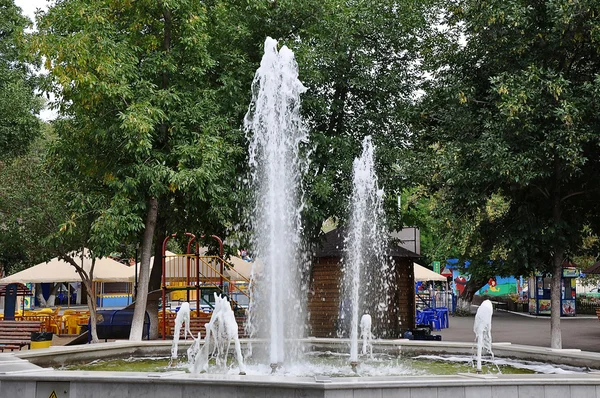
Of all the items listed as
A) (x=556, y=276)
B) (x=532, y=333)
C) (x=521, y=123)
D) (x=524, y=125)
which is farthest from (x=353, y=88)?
(x=532, y=333)

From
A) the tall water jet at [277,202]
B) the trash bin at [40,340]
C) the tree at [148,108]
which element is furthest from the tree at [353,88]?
the trash bin at [40,340]

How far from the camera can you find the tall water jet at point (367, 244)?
2188 centimetres

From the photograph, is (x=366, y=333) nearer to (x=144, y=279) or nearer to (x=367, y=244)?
(x=144, y=279)

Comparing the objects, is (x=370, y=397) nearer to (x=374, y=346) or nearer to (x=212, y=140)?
(x=374, y=346)

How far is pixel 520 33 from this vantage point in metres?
18.9

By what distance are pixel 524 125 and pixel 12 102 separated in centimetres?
1577

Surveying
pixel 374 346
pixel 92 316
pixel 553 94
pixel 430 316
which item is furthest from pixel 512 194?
pixel 92 316

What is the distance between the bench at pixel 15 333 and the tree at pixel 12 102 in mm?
9141

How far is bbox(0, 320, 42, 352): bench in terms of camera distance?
16191 millimetres

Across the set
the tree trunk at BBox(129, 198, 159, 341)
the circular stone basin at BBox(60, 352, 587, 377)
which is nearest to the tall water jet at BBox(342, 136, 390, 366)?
the tree trunk at BBox(129, 198, 159, 341)

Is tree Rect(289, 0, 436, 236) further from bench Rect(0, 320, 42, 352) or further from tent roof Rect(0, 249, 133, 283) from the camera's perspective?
bench Rect(0, 320, 42, 352)

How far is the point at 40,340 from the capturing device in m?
20.7

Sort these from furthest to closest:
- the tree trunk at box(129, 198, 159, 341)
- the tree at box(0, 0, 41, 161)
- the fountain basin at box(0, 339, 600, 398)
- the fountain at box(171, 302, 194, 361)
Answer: the tree at box(0, 0, 41, 161) → the tree trunk at box(129, 198, 159, 341) → the fountain at box(171, 302, 194, 361) → the fountain basin at box(0, 339, 600, 398)

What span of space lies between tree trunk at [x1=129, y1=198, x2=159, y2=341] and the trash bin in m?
2.69
